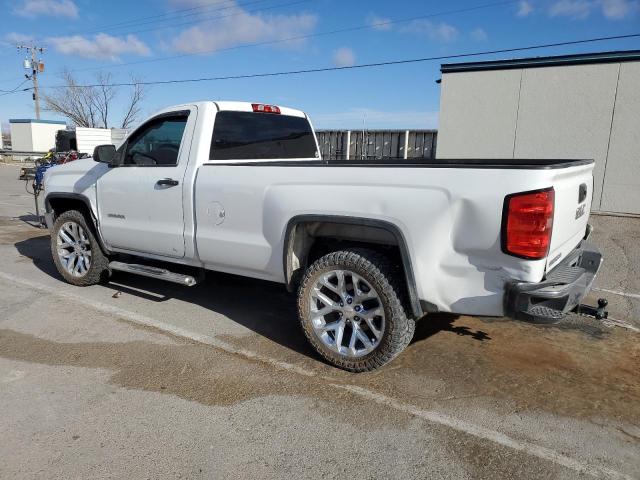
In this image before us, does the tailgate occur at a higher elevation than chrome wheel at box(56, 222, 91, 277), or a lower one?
higher

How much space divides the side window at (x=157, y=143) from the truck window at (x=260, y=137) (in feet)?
1.26

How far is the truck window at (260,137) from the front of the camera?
476cm

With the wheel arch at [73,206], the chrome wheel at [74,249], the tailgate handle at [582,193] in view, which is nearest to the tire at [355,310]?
the tailgate handle at [582,193]

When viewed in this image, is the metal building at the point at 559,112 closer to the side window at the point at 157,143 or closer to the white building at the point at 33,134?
the side window at the point at 157,143

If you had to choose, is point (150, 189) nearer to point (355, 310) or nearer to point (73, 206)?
point (73, 206)

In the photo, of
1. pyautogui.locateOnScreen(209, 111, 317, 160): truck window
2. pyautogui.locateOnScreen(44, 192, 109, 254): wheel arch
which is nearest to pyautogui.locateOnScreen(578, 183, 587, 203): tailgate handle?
pyautogui.locateOnScreen(209, 111, 317, 160): truck window

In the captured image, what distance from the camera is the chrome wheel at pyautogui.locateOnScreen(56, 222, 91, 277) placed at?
19.1 ft

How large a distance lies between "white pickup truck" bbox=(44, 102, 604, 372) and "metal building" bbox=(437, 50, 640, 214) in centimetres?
1001

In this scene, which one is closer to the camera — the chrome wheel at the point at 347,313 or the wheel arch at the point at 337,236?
the wheel arch at the point at 337,236

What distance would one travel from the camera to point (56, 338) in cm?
443

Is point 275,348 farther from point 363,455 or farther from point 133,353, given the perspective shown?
point 363,455

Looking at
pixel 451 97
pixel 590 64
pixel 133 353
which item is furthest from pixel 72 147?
pixel 133 353

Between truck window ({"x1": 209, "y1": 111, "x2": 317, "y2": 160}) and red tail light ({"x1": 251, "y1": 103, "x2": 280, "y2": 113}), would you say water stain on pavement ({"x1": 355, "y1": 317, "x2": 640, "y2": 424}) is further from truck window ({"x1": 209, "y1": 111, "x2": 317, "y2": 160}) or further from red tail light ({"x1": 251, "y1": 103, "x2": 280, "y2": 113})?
red tail light ({"x1": 251, "y1": 103, "x2": 280, "y2": 113})

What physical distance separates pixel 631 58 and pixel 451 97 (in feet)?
14.5
